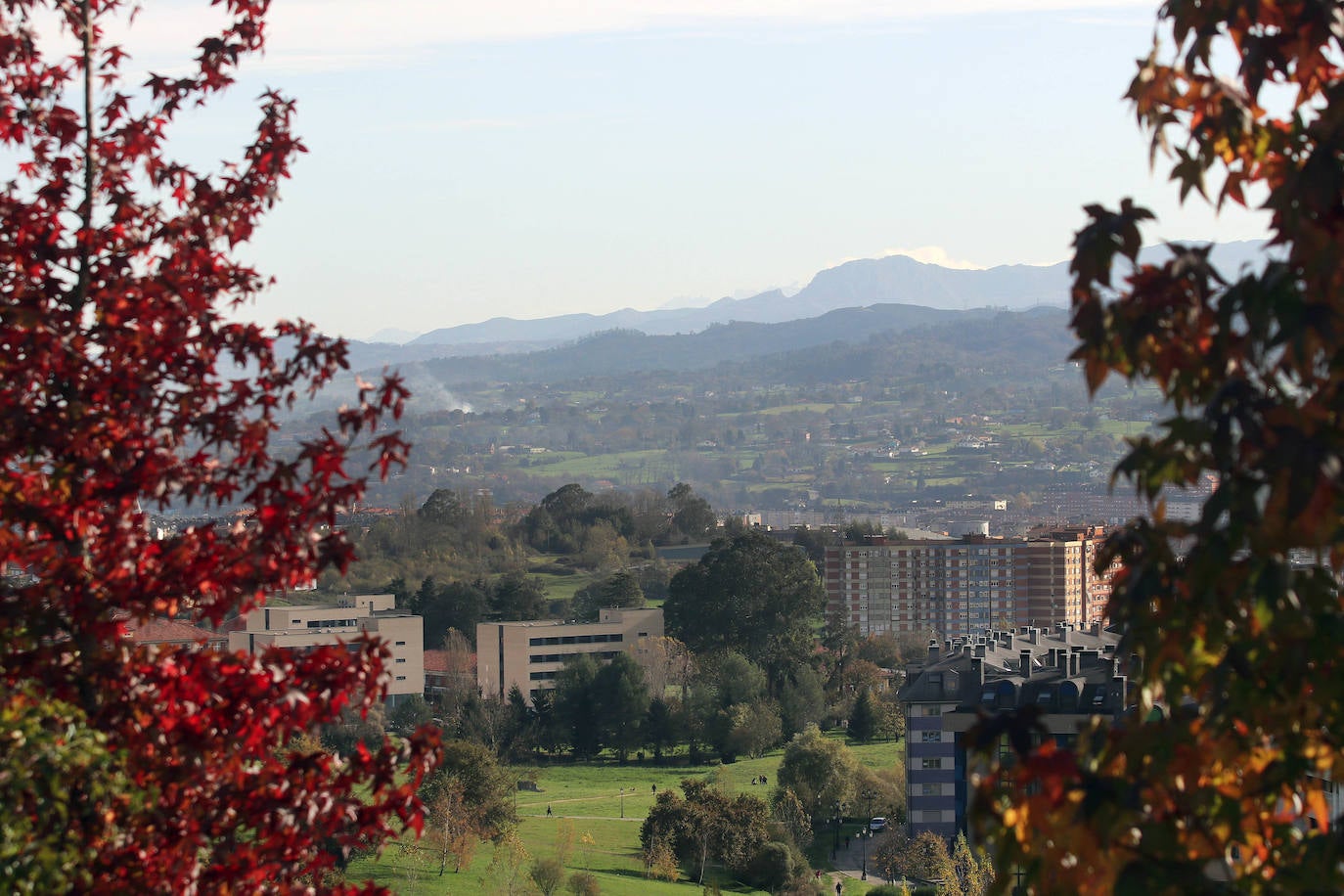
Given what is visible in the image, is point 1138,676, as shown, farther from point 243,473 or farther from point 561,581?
point 561,581

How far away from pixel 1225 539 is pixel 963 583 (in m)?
63.1

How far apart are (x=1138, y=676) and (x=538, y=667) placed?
1743 inches

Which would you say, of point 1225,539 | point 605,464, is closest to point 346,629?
point 1225,539

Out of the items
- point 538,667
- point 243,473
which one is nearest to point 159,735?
point 243,473

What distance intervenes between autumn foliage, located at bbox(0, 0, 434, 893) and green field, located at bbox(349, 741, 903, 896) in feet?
66.1

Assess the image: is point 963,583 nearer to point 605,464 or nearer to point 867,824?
point 867,824

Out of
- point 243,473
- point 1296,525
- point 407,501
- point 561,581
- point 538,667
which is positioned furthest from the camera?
point 407,501

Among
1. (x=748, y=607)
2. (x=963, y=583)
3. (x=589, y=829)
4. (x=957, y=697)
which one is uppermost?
(x=748, y=607)

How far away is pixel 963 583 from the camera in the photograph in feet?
210

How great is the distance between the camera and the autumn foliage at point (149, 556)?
3.01m

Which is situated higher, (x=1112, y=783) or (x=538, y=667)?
(x=1112, y=783)

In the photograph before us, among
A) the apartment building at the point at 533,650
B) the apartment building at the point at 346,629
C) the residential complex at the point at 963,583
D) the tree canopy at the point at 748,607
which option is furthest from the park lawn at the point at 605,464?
the apartment building at the point at 533,650

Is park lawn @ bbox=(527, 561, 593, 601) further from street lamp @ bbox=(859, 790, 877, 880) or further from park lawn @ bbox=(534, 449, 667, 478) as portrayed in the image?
park lawn @ bbox=(534, 449, 667, 478)

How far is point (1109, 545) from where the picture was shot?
244 centimetres
